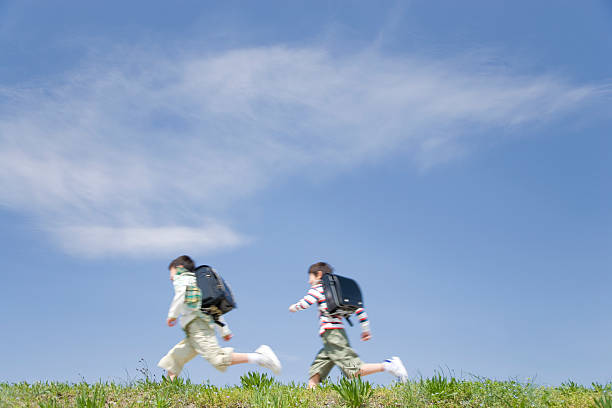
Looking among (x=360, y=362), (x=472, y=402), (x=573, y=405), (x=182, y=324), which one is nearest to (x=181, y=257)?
(x=182, y=324)

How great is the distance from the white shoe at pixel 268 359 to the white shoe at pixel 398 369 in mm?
1876

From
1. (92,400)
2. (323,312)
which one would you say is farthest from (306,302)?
(92,400)

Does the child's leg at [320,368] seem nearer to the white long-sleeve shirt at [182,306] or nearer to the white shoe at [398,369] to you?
the white shoe at [398,369]

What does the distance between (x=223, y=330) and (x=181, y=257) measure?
4.65ft

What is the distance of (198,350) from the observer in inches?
352

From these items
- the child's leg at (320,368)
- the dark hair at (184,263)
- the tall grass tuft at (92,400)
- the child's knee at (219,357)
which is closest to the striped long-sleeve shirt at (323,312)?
the child's leg at (320,368)

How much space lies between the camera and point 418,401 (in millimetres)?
8578

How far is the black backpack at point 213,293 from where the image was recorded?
8.88 m

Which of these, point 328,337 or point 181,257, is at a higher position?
point 181,257

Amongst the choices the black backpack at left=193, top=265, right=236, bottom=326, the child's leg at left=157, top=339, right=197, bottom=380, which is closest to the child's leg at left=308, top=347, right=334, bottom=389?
the black backpack at left=193, top=265, right=236, bottom=326

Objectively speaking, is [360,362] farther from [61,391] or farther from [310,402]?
[61,391]

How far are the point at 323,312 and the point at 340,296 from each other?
1.48 ft

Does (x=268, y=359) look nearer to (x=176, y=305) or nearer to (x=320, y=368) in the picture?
(x=320, y=368)

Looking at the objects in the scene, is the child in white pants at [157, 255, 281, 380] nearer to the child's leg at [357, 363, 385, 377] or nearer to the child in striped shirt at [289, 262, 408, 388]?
the child in striped shirt at [289, 262, 408, 388]
